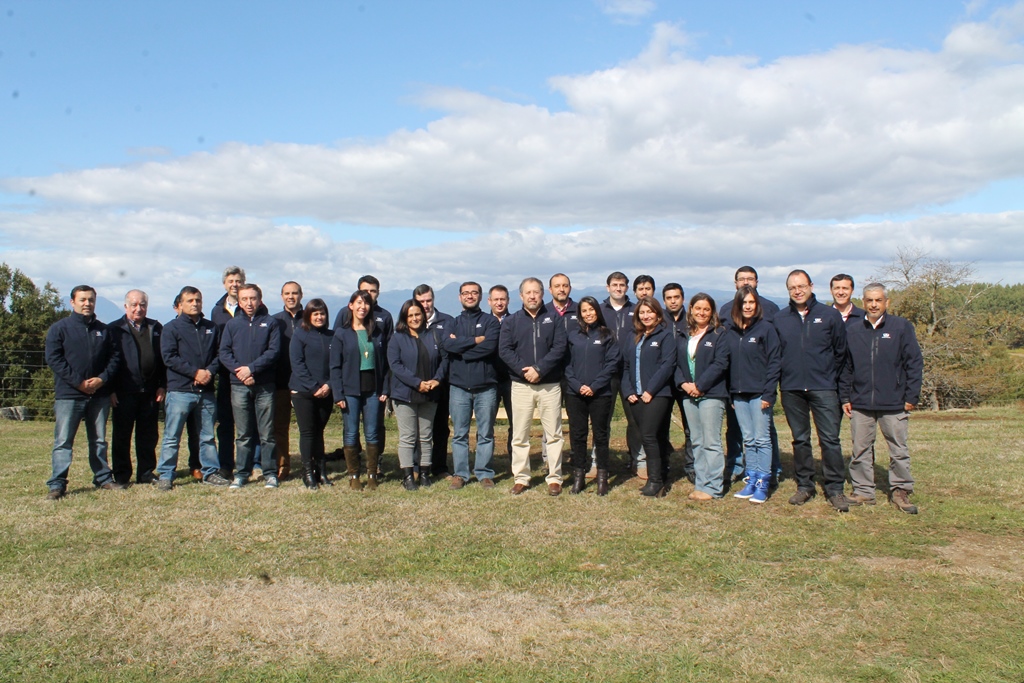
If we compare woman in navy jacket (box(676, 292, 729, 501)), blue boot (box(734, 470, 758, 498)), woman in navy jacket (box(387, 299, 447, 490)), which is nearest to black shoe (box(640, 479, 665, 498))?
woman in navy jacket (box(676, 292, 729, 501))

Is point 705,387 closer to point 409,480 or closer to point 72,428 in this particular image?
point 409,480

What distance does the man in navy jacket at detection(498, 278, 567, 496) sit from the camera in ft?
26.7

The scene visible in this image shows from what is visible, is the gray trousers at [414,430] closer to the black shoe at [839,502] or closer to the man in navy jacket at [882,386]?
the black shoe at [839,502]

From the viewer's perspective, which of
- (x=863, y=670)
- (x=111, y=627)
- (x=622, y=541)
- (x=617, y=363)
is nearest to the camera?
(x=863, y=670)

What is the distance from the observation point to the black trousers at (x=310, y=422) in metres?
8.38

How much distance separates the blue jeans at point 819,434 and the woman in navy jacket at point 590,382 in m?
1.77

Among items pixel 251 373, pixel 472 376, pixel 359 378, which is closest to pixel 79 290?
pixel 251 373

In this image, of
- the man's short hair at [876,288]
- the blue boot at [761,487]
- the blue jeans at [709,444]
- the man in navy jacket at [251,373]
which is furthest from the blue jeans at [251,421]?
the man's short hair at [876,288]

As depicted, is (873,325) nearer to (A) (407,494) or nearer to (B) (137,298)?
(A) (407,494)

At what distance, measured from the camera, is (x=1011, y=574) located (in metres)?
5.52

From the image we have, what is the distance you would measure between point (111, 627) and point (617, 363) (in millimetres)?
5121

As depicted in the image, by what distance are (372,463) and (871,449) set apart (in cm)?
512

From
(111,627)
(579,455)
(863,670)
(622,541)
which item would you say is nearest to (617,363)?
(579,455)

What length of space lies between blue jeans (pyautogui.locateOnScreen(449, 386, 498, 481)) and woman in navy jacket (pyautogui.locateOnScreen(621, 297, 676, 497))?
151 cm
